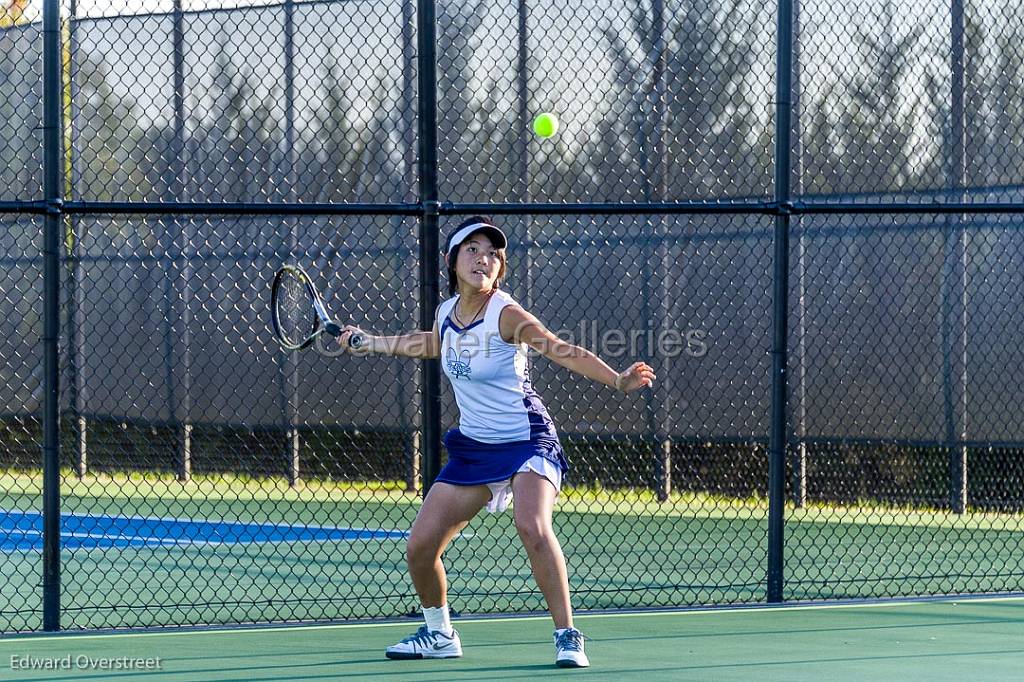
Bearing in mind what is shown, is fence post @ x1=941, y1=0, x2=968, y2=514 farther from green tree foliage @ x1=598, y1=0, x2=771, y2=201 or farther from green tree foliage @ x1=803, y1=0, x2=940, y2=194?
green tree foliage @ x1=598, y1=0, x2=771, y2=201

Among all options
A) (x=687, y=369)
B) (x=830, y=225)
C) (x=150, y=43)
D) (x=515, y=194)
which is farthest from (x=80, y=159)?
(x=830, y=225)

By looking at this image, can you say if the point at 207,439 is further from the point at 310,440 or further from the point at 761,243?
the point at 761,243

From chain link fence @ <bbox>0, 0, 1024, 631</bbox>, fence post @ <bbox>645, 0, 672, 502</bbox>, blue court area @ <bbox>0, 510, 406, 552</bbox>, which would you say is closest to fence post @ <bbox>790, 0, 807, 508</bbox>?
chain link fence @ <bbox>0, 0, 1024, 631</bbox>

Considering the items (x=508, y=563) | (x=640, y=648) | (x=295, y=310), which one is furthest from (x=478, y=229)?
(x=295, y=310)

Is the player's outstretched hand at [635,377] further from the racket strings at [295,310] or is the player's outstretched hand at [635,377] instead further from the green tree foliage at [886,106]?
the racket strings at [295,310]

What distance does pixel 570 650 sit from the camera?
15.1 feet

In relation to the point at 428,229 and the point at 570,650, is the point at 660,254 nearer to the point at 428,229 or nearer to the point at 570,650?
the point at 428,229

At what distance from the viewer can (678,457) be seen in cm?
978

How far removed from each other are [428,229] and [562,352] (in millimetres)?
1195

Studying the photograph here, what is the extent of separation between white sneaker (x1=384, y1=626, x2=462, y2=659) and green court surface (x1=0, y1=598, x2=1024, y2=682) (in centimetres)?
4

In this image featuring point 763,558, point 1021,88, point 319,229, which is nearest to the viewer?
point 763,558

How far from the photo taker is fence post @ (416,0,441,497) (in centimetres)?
556

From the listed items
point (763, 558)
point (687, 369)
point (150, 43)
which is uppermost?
point (150, 43)

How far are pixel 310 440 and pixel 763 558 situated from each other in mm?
4283
